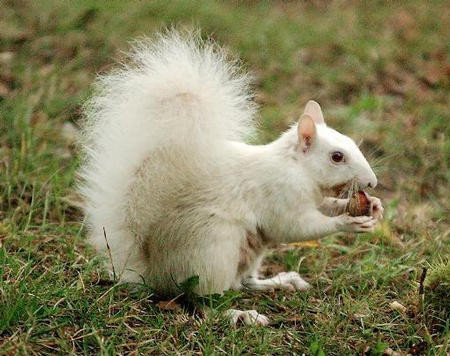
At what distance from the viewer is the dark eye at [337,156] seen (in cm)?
311

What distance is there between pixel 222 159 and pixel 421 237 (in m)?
1.50

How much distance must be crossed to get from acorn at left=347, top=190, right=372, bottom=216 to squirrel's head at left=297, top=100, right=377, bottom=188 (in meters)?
0.07

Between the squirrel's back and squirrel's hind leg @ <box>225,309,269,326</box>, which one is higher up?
the squirrel's back

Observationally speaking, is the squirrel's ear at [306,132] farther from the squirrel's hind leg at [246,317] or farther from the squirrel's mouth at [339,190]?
the squirrel's hind leg at [246,317]

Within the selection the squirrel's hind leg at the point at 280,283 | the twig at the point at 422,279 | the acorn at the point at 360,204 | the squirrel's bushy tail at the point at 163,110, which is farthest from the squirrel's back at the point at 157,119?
the twig at the point at 422,279

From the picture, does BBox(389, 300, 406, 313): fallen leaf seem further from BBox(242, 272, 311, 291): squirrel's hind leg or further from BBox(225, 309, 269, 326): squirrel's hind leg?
BBox(225, 309, 269, 326): squirrel's hind leg

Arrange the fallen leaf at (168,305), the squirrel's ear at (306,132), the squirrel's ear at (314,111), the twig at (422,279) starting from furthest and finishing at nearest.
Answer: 1. the squirrel's ear at (314,111)
2. the squirrel's ear at (306,132)
3. the fallen leaf at (168,305)
4. the twig at (422,279)

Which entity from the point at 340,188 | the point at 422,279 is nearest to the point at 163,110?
the point at 340,188

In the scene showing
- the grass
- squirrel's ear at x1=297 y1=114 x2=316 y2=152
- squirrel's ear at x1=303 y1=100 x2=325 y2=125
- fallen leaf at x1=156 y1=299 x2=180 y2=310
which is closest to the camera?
the grass

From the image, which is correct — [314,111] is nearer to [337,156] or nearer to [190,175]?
[337,156]

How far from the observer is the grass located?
277 centimetres

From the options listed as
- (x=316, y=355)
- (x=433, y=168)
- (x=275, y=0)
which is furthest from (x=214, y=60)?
(x=275, y=0)

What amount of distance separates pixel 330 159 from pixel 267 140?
2031 mm

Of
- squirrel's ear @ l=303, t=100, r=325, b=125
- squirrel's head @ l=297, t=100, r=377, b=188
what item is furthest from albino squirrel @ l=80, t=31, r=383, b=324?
squirrel's ear @ l=303, t=100, r=325, b=125
